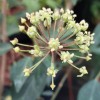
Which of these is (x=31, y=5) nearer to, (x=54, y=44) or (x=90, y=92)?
(x=90, y=92)

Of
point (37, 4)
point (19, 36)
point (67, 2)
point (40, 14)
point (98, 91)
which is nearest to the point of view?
point (40, 14)

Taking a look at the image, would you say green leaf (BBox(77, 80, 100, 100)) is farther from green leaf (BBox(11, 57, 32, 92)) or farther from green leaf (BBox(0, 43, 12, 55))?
green leaf (BBox(0, 43, 12, 55))

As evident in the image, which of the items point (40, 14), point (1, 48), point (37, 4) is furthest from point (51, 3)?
point (40, 14)

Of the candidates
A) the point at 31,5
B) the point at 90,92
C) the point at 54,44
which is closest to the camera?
the point at 54,44

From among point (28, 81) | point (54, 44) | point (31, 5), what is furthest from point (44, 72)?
point (54, 44)

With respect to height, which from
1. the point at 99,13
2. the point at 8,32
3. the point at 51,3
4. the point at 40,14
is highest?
the point at 99,13

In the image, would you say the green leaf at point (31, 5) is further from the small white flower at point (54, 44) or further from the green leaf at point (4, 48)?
the small white flower at point (54, 44)

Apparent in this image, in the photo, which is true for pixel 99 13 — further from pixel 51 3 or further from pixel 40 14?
pixel 40 14

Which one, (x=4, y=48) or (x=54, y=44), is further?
(x=4, y=48)
